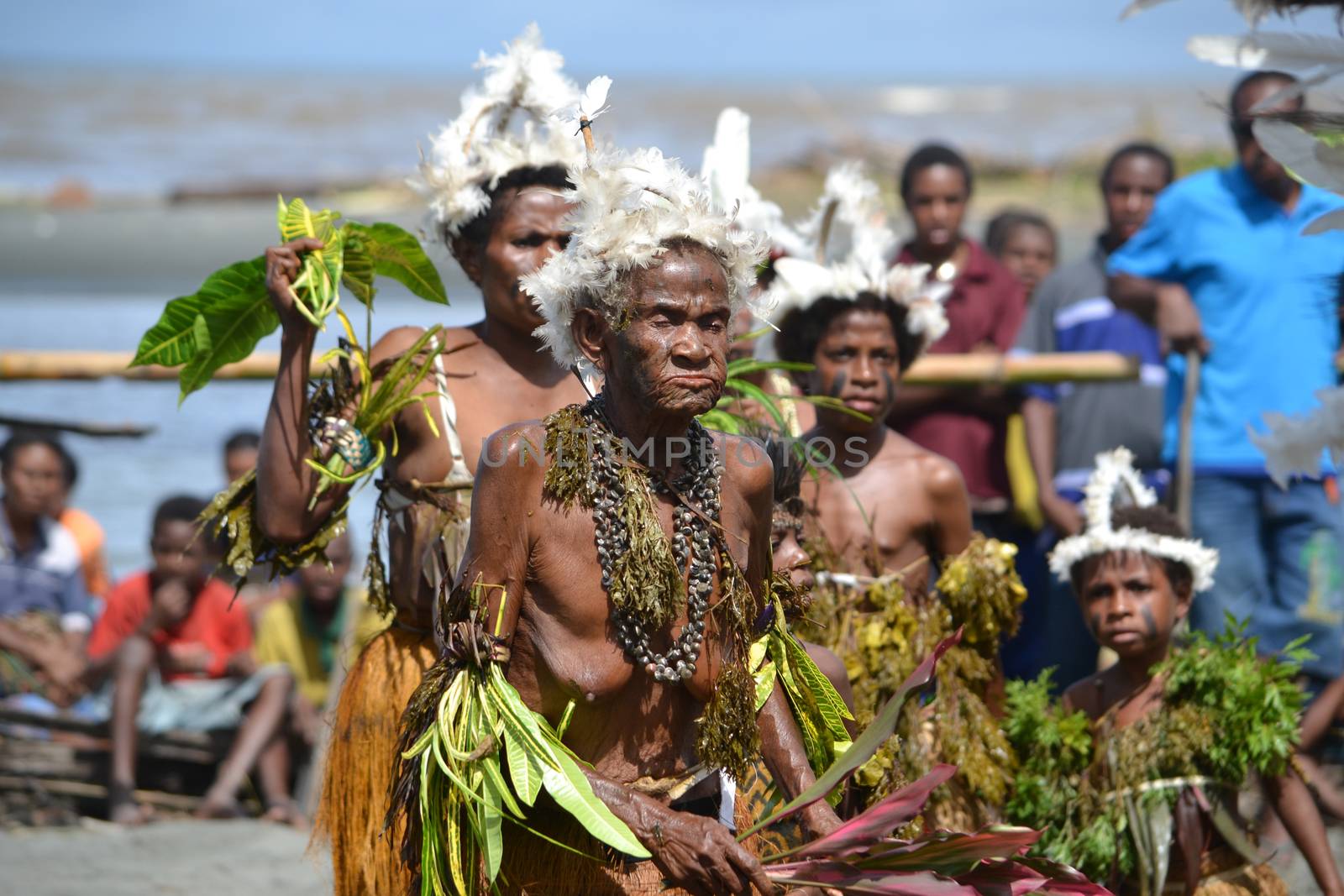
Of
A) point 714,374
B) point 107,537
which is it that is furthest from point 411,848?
point 107,537

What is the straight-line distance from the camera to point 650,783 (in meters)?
3.14

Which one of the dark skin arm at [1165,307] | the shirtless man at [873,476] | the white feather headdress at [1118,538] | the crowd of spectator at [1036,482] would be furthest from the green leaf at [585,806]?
the dark skin arm at [1165,307]

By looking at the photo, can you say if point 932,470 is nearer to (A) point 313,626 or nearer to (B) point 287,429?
(B) point 287,429

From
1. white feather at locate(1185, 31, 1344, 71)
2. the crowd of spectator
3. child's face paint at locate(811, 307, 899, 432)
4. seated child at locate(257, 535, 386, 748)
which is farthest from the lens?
seated child at locate(257, 535, 386, 748)

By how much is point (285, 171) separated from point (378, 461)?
83.9 ft

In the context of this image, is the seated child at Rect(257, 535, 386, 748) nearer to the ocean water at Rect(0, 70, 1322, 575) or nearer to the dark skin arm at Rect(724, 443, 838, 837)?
the ocean water at Rect(0, 70, 1322, 575)

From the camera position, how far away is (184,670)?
694 cm

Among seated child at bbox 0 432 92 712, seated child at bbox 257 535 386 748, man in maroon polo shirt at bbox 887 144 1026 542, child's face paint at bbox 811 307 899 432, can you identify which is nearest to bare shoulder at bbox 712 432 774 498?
child's face paint at bbox 811 307 899 432

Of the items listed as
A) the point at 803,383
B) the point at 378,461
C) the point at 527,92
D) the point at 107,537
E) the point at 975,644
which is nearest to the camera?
the point at 378,461

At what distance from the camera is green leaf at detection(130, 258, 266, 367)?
159 inches

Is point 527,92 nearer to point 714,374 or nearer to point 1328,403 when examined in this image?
point 714,374

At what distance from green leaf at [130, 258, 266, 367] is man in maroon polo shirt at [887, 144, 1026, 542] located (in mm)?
3133

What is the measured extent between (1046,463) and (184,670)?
11.4ft

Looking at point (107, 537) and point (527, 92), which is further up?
point (527, 92)
